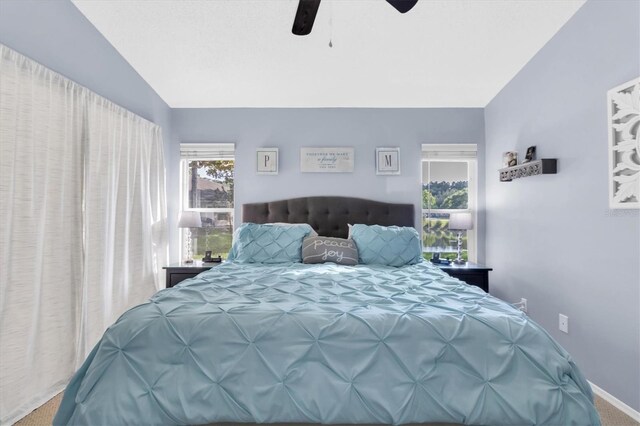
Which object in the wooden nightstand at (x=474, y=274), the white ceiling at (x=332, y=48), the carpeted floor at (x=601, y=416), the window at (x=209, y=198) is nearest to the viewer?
the carpeted floor at (x=601, y=416)

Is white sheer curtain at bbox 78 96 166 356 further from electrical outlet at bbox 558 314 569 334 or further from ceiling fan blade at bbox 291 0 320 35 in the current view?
electrical outlet at bbox 558 314 569 334

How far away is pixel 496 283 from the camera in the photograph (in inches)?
139

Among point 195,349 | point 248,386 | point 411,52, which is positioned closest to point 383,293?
point 248,386

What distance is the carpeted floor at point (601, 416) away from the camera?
1.79 metres

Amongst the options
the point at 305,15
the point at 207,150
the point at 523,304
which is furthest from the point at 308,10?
the point at 523,304

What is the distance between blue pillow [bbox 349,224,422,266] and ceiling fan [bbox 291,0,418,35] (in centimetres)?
181

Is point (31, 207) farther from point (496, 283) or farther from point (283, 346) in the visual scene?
point (496, 283)

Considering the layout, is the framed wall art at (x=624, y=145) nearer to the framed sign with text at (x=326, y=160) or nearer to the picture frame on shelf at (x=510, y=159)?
the picture frame on shelf at (x=510, y=159)

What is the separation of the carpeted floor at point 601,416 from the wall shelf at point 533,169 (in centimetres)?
156

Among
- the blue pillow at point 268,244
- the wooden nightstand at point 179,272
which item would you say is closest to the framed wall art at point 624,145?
the blue pillow at point 268,244

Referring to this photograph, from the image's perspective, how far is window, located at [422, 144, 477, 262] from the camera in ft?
12.5

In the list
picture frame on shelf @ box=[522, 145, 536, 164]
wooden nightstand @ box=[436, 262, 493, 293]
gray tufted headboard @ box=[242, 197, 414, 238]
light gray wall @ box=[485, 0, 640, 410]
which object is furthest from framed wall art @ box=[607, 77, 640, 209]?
gray tufted headboard @ box=[242, 197, 414, 238]

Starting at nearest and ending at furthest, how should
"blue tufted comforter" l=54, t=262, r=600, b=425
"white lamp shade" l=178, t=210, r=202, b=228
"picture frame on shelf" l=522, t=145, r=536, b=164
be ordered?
"blue tufted comforter" l=54, t=262, r=600, b=425
"picture frame on shelf" l=522, t=145, r=536, b=164
"white lamp shade" l=178, t=210, r=202, b=228

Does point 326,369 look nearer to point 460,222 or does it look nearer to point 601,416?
point 601,416
